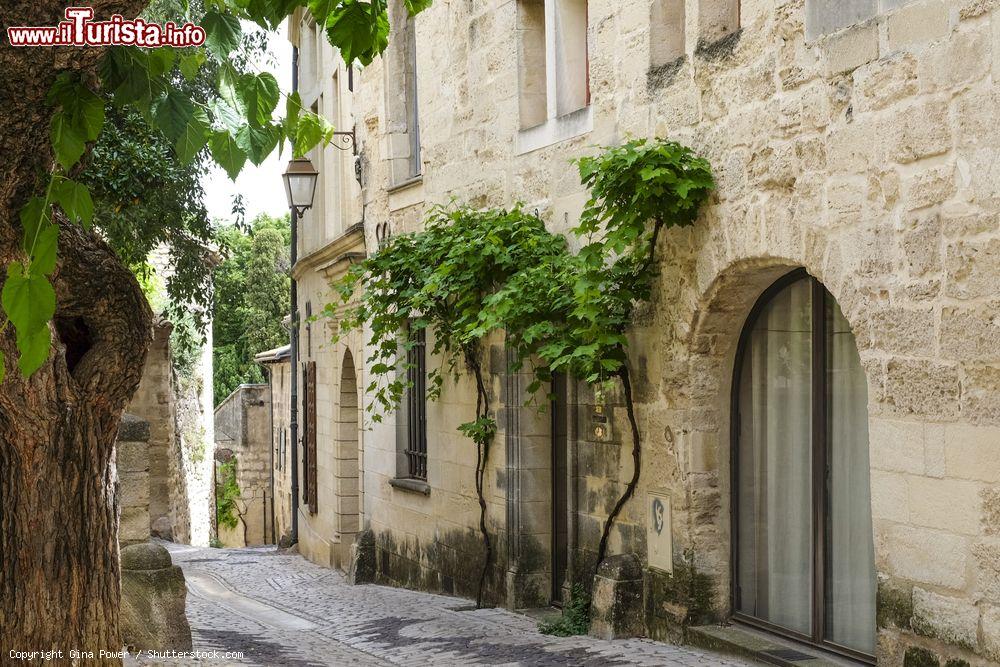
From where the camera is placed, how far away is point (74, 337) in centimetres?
559

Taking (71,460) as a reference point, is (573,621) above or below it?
below

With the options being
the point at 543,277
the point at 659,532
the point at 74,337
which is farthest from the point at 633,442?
the point at 74,337

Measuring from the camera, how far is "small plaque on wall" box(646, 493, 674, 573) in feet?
25.8

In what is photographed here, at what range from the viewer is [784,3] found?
6719 millimetres

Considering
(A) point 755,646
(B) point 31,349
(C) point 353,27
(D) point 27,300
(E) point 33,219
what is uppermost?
(C) point 353,27

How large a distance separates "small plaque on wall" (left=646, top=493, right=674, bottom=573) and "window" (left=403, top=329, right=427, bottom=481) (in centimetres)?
413

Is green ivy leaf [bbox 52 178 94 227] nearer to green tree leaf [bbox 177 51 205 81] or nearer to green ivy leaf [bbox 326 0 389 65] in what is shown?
green tree leaf [bbox 177 51 205 81]

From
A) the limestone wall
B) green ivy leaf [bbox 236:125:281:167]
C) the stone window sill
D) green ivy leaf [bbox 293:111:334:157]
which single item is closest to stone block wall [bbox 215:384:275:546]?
the limestone wall

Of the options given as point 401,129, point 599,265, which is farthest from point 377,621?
point 401,129

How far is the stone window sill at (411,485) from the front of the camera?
11.7 metres

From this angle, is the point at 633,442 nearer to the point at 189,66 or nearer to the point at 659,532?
the point at 659,532

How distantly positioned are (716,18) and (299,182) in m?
8.54

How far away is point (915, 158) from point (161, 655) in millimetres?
4728

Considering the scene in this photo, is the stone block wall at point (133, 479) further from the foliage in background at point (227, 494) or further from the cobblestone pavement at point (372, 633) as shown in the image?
the foliage in background at point (227, 494)
